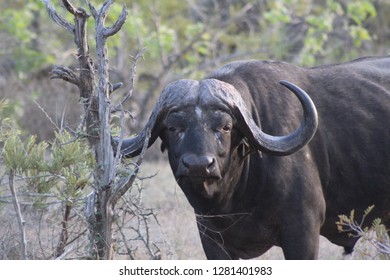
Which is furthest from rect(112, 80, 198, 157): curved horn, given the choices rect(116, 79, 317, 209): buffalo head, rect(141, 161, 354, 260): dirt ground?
rect(141, 161, 354, 260): dirt ground

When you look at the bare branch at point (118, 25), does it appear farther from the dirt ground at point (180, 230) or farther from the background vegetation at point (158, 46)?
the background vegetation at point (158, 46)

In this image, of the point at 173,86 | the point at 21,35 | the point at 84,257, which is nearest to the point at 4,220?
the point at 84,257

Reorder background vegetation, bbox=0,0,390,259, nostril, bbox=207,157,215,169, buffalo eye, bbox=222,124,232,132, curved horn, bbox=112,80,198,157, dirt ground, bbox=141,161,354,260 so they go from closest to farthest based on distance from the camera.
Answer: nostril, bbox=207,157,215,169
buffalo eye, bbox=222,124,232,132
curved horn, bbox=112,80,198,157
dirt ground, bbox=141,161,354,260
background vegetation, bbox=0,0,390,259

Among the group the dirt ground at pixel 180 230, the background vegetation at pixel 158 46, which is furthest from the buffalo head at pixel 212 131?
the background vegetation at pixel 158 46

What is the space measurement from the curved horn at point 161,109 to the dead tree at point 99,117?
0.17 metres

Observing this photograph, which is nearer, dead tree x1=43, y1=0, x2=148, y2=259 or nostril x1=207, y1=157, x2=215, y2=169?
nostril x1=207, y1=157, x2=215, y2=169

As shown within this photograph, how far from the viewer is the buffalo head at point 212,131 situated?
5.02 m

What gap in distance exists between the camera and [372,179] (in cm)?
597

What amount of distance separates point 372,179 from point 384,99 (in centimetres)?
56

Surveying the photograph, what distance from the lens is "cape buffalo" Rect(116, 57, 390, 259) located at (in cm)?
518

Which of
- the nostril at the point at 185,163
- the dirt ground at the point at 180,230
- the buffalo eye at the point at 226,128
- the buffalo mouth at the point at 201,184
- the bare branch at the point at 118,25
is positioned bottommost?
the dirt ground at the point at 180,230

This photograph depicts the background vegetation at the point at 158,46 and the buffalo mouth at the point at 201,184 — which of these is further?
the background vegetation at the point at 158,46

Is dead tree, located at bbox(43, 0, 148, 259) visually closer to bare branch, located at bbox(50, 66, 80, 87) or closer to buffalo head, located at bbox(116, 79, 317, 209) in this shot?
bare branch, located at bbox(50, 66, 80, 87)

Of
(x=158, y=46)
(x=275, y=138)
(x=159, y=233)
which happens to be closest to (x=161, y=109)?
(x=275, y=138)
